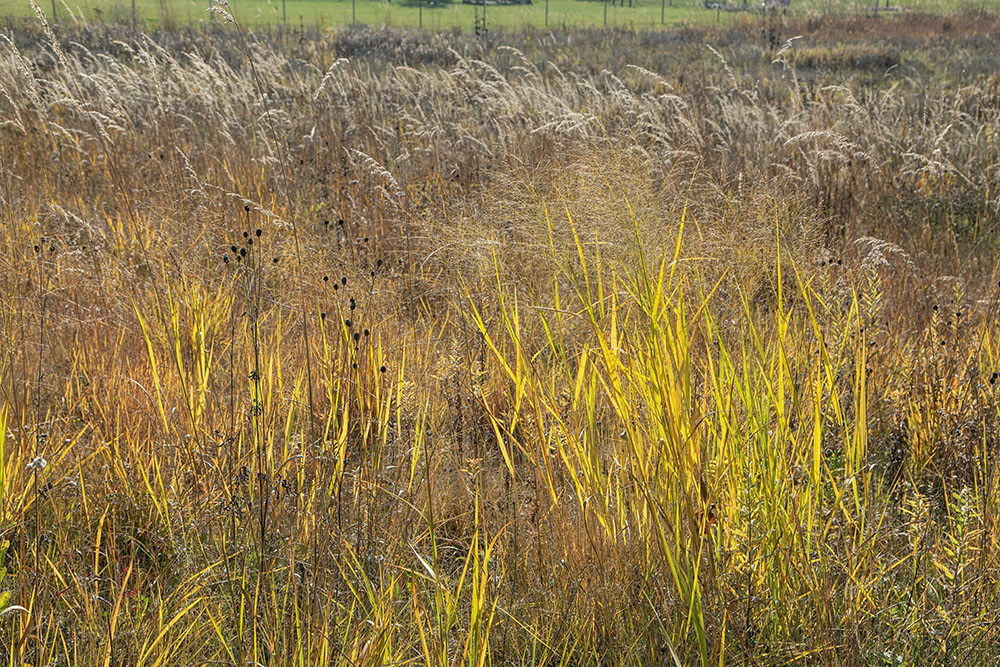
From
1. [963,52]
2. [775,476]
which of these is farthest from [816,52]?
[775,476]

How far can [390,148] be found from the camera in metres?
5.82

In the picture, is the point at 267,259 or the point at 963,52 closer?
the point at 267,259

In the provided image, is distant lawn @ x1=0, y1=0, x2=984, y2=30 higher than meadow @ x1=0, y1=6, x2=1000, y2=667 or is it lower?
higher

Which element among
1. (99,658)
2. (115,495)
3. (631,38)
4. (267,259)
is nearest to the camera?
(99,658)

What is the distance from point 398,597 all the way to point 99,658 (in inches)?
23.4

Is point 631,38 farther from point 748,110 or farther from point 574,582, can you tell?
point 574,582

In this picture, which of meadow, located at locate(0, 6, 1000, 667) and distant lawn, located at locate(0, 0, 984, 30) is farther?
distant lawn, located at locate(0, 0, 984, 30)

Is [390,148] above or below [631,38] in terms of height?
below

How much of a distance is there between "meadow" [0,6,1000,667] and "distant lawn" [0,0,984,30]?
64.6ft

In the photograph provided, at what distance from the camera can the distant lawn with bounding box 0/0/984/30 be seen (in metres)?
28.7

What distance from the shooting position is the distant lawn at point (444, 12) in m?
28.7

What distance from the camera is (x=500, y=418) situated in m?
2.75

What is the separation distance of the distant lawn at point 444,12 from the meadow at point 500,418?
64.6ft

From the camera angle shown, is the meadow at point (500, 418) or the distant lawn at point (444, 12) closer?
the meadow at point (500, 418)
